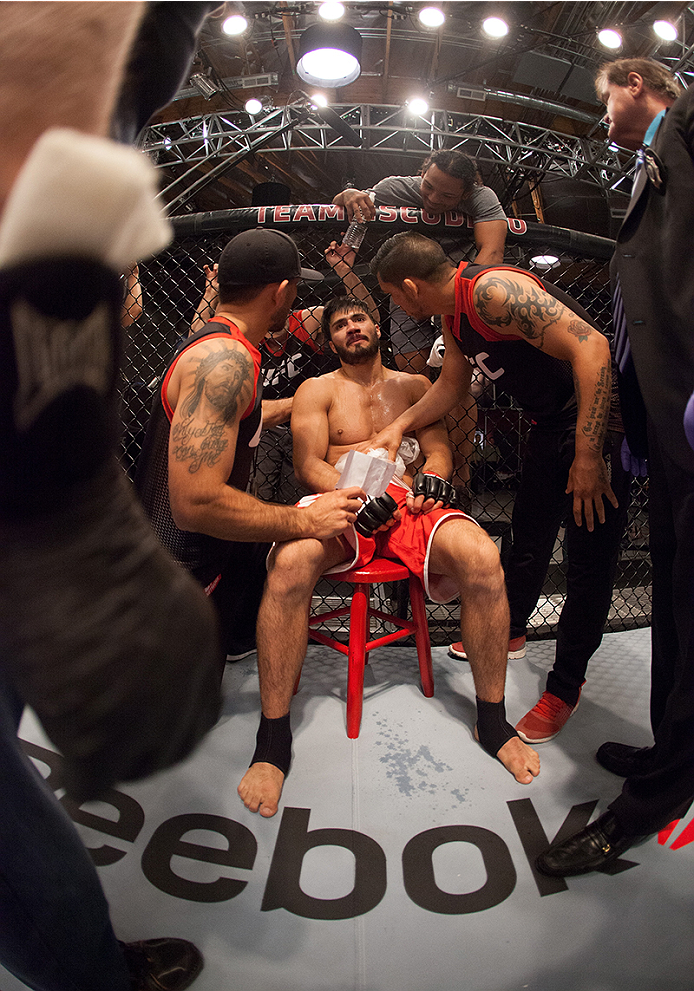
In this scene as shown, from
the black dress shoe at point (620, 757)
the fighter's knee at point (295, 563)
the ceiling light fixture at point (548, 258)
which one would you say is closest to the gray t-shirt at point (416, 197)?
the ceiling light fixture at point (548, 258)

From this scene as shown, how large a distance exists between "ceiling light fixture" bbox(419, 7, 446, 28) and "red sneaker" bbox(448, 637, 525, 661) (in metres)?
1.75

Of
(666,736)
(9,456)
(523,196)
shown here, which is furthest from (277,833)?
(523,196)

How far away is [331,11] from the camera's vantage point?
65cm

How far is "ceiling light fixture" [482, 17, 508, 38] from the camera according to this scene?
653 millimetres

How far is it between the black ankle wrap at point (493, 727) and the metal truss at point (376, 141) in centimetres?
150

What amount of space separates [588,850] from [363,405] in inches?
57.8

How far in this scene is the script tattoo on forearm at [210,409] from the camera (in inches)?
44.7

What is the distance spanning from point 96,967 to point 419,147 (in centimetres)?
436

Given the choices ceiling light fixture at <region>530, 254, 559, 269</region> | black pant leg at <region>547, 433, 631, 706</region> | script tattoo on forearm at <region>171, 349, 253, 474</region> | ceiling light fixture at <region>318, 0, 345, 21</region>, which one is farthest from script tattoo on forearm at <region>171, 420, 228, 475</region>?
ceiling light fixture at <region>530, 254, 559, 269</region>

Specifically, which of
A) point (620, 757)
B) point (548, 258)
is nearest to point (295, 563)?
point (620, 757)

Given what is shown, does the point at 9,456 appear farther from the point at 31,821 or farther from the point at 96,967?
the point at 96,967

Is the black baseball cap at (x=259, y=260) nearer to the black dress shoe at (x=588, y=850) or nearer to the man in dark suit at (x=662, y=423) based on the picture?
the man in dark suit at (x=662, y=423)

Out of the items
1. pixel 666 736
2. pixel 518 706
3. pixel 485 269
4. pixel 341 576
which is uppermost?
pixel 485 269

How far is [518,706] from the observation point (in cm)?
156
